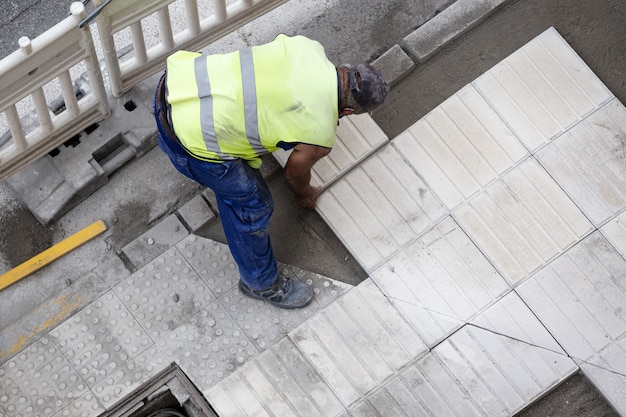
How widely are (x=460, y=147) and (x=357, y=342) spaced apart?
130cm

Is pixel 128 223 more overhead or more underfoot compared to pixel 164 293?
more overhead

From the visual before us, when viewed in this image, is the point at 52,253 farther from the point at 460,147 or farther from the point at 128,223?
the point at 460,147

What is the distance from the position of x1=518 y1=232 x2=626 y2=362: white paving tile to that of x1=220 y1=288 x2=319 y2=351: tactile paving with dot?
4.21 ft

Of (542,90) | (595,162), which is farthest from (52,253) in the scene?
(595,162)

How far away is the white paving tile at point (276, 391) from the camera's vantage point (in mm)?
5113

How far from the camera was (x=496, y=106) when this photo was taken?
5.55m

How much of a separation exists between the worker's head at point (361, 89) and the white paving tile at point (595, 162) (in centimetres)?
153

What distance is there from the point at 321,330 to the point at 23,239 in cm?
182

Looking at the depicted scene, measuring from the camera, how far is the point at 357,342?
17.1 feet

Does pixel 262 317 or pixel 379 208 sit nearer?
pixel 262 317

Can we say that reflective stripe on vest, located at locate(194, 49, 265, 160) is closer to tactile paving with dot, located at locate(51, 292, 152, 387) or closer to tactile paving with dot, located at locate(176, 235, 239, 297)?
tactile paving with dot, located at locate(176, 235, 239, 297)

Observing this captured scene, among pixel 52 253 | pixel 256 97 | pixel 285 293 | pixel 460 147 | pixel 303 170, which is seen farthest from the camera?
pixel 460 147

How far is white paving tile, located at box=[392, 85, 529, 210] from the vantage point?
544 cm

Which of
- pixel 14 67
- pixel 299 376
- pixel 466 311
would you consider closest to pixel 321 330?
pixel 299 376
